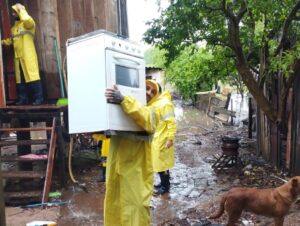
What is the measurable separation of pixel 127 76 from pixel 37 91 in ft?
14.1

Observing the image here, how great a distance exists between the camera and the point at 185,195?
6375 mm

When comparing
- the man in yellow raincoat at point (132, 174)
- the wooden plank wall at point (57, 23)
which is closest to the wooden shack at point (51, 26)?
the wooden plank wall at point (57, 23)

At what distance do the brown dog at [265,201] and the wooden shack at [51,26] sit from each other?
459 centimetres

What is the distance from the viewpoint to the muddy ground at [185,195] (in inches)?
207

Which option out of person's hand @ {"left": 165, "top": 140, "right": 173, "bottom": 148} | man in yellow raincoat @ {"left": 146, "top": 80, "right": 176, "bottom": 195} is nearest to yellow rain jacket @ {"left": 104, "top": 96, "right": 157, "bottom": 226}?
man in yellow raincoat @ {"left": 146, "top": 80, "right": 176, "bottom": 195}

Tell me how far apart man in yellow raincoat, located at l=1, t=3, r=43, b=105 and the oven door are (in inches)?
158

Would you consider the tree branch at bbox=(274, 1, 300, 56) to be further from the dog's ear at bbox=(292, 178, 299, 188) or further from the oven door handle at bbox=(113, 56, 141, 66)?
the oven door handle at bbox=(113, 56, 141, 66)

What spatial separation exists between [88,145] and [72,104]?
25.1 ft

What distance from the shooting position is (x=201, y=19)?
292 inches

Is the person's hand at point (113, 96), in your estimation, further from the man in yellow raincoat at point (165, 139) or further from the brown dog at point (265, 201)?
the man in yellow raincoat at point (165, 139)

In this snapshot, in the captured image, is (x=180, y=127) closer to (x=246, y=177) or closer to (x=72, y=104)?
(x=246, y=177)

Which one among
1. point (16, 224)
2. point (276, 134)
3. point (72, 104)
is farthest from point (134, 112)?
point (276, 134)

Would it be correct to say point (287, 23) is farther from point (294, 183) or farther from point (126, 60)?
point (126, 60)

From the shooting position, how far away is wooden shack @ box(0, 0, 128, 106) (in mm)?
7238
